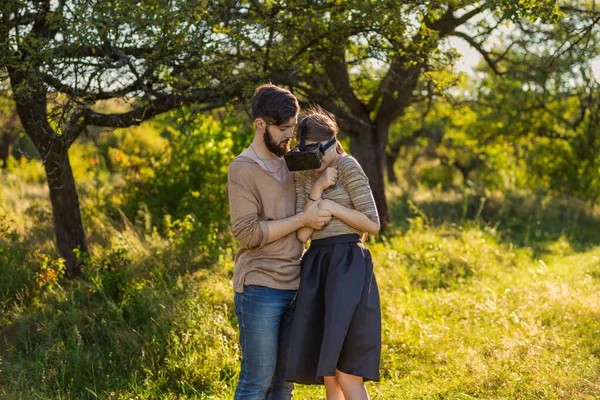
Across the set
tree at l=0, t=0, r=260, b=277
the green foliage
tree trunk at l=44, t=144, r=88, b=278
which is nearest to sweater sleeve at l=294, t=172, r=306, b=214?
tree at l=0, t=0, r=260, b=277

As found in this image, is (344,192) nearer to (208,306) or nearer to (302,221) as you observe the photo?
(302,221)

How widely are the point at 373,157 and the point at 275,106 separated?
683 centimetres

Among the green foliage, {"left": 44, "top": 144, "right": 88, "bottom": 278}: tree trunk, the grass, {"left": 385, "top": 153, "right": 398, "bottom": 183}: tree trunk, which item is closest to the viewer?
the grass

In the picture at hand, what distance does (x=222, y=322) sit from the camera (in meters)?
5.66

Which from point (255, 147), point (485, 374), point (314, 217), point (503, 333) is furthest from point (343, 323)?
point (503, 333)

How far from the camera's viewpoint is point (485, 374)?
4.98 meters

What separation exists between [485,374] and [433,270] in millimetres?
3024

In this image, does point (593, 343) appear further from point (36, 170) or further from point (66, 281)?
point (36, 170)

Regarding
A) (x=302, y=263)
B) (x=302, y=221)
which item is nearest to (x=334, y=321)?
(x=302, y=263)

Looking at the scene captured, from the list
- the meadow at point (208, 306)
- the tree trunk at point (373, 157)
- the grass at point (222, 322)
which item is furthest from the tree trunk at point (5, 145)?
the tree trunk at point (373, 157)

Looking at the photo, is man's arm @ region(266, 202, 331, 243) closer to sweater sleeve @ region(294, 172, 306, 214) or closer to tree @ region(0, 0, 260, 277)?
sweater sleeve @ region(294, 172, 306, 214)

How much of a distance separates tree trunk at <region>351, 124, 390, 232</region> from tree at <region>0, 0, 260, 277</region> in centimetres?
329

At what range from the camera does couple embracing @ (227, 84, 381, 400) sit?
3380mm

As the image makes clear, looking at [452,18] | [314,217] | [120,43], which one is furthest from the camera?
[452,18]
